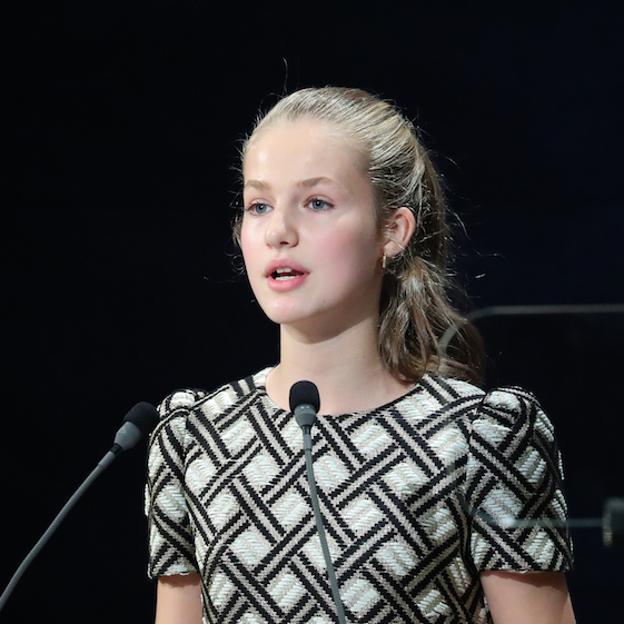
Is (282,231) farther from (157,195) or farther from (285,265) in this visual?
(157,195)

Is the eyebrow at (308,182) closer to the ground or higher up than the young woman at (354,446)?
higher up

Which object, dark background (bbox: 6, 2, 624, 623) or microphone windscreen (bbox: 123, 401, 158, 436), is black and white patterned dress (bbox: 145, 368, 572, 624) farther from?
dark background (bbox: 6, 2, 624, 623)

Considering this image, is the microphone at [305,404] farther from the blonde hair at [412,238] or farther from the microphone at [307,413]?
the blonde hair at [412,238]

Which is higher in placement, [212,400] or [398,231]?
[398,231]

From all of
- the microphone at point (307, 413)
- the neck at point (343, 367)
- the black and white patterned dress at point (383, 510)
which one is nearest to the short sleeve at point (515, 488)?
the black and white patterned dress at point (383, 510)

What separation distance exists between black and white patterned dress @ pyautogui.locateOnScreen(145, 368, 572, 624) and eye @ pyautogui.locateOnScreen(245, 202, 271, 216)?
25 cm

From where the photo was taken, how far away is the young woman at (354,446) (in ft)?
5.20

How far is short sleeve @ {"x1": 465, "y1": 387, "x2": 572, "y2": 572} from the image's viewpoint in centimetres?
156

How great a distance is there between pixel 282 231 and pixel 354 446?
0.90 ft

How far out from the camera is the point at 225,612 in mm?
1622

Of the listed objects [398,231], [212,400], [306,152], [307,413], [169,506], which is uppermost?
[306,152]

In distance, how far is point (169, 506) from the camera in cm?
171

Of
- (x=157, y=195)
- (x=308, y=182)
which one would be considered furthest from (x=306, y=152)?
(x=157, y=195)

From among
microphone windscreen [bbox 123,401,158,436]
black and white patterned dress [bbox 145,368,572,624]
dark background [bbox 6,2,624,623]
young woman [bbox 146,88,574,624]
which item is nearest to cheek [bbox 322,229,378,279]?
young woman [bbox 146,88,574,624]
